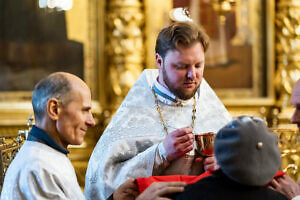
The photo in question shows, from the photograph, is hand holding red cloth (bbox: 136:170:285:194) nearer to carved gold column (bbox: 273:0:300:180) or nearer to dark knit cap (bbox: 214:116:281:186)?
dark knit cap (bbox: 214:116:281:186)

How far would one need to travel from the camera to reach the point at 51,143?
2357 mm

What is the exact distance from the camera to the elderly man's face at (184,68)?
2.96 m

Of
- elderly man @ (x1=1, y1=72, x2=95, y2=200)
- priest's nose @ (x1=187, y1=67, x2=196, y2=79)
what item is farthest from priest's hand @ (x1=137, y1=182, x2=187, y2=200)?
priest's nose @ (x1=187, y1=67, x2=196, y2=79)

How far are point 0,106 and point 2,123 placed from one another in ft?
0.67

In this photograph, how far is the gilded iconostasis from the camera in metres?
6.87

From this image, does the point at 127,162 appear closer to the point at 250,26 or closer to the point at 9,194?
the point at 9,194

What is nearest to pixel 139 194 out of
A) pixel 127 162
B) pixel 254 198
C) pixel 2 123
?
pixel 127 162

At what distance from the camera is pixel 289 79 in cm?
709

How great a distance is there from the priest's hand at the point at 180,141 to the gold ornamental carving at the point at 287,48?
463cm

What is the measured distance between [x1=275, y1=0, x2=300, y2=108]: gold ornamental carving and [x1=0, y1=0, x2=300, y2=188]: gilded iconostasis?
0.04 feet

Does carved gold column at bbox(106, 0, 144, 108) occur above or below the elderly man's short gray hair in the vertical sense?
below

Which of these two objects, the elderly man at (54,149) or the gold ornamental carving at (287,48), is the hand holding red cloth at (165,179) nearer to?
the elderly man at (54,149)

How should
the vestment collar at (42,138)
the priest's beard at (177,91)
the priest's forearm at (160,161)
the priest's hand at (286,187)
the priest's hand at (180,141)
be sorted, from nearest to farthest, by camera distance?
the vestment collar at (42,138)
the priest's hand at (286,187)
the priest's hand at (180,141)
the priest's forearm at (160,161)
the priest's beard at (177,91)

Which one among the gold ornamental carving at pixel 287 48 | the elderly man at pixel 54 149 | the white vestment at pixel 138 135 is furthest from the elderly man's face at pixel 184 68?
the gold ornamental carving at pixel 287 48
